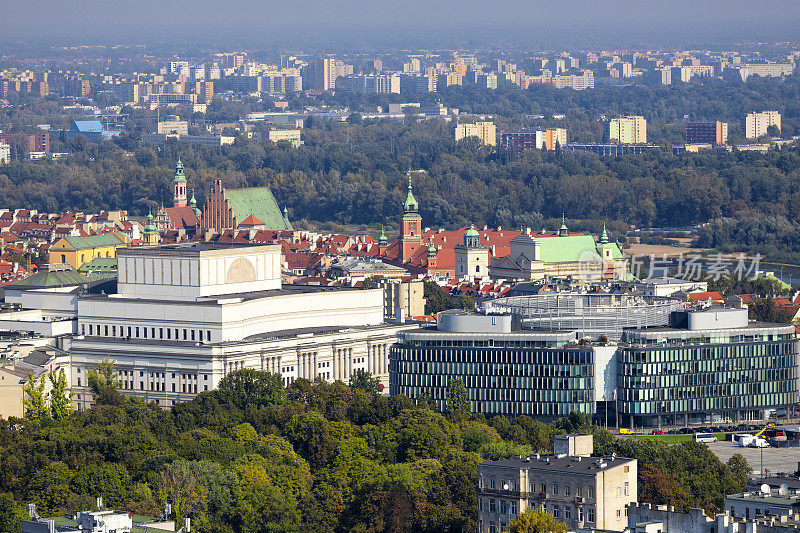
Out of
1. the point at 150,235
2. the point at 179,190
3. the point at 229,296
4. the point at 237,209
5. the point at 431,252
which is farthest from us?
the point at 179,190

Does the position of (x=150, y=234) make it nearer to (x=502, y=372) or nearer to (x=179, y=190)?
(x=179, y=190)

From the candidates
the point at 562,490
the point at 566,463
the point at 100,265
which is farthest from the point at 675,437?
the point at 100,265

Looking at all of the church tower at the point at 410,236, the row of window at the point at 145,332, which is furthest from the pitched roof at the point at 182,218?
the row of window at the point at 145,332

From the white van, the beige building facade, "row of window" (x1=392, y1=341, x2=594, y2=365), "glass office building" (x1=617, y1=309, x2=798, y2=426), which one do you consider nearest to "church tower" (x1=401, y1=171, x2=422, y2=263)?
"row of window" (x1=392, y1=341, x2=594, y2=365)

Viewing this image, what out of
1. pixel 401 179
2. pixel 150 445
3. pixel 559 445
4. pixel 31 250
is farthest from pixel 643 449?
pixel 401 179

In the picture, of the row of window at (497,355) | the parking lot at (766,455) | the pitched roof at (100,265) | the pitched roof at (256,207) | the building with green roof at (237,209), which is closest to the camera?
the parking lot at (766,455)

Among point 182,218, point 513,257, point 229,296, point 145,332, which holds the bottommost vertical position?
point 182,218

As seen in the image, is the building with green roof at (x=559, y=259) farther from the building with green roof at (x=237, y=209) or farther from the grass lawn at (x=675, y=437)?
the grass lawn at (x=675, y=437)
